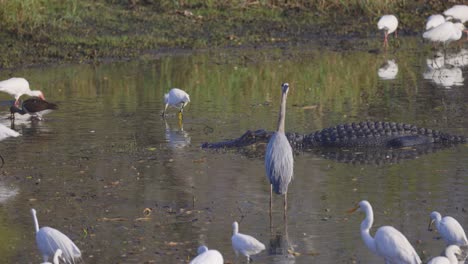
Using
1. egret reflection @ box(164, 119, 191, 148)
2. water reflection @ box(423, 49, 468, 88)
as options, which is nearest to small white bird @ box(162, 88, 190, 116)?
egret reflection @ box(164, 119, 191, 148)

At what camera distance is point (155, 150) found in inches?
460

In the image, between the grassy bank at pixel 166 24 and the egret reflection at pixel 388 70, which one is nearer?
the egret reflection at pixel 388 70

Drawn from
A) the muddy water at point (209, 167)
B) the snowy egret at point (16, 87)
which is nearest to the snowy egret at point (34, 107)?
the muddy water at point (209, 167)

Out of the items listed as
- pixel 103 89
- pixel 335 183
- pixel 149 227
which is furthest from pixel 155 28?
pixel 149 227

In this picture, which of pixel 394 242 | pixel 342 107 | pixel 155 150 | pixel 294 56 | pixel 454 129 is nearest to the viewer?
pixel 394 242

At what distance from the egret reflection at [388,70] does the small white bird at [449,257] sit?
1000cm

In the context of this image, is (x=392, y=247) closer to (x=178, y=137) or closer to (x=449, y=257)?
(x=449, y=257)

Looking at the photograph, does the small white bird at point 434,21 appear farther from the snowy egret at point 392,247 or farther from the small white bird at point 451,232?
the snowy egret at point 392,247

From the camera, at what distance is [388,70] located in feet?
59.0

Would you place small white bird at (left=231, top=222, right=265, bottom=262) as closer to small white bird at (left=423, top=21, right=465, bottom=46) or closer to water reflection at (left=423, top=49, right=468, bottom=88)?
water reflection at (left=423, top=49, right=468, bottom=88)

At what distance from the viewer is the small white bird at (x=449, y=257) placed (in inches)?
260

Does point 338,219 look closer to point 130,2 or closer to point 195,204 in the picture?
point 195,204

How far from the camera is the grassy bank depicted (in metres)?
18.3

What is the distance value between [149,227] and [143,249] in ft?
2.14
